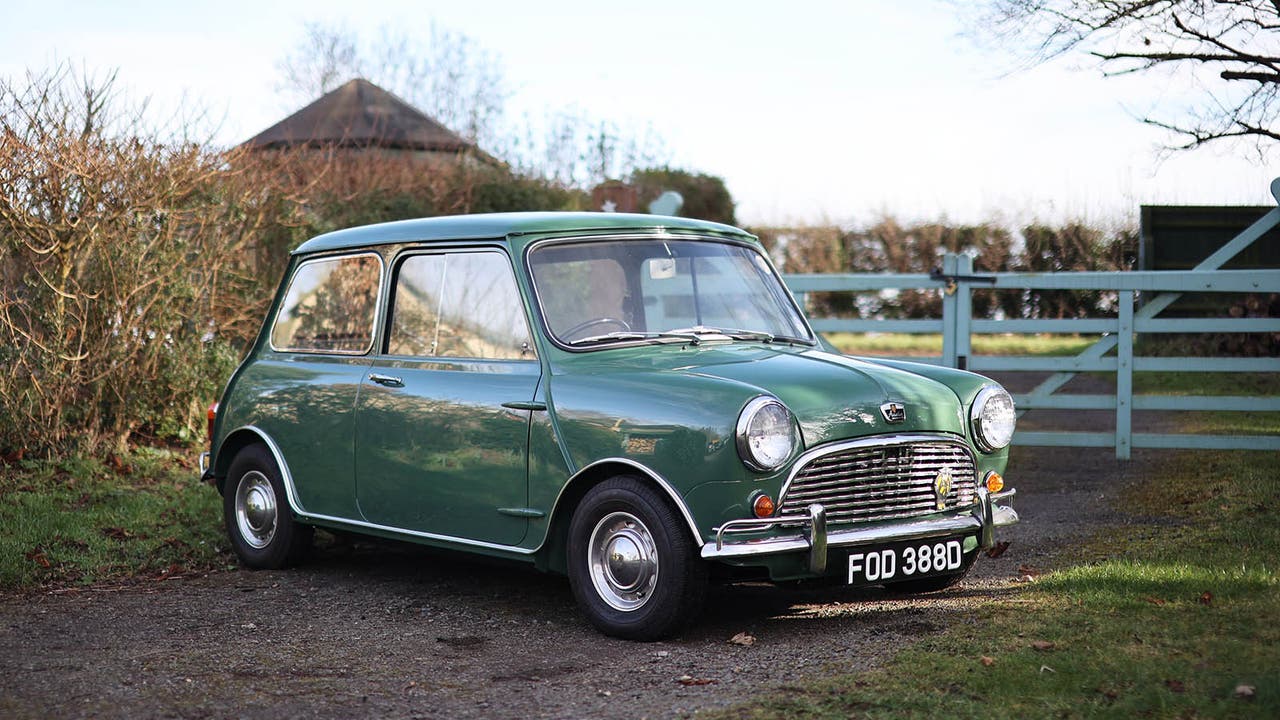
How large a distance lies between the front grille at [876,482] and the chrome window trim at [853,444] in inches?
0.5

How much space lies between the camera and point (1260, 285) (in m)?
9.50

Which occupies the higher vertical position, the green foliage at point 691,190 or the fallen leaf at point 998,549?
the green foliage at point 691,190

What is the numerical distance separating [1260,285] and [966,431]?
16.4ft

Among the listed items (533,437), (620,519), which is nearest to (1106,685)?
(620,519)

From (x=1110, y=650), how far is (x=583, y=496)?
6.84 ft

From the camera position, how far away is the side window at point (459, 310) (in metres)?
5.93

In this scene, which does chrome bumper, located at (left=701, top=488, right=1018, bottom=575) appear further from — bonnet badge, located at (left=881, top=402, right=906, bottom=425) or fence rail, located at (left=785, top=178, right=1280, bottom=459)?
fence rail, located at (left=785, top=178, right=1280, bottom=459)

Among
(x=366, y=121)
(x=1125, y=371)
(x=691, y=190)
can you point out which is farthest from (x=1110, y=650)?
(x=366, y=121)

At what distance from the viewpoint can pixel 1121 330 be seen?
10.1m

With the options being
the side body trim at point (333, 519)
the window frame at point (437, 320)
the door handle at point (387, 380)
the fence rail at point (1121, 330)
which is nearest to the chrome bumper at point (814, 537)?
the side body trim at point (333, 519)

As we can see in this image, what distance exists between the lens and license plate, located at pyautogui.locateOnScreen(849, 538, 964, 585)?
16.8 feet

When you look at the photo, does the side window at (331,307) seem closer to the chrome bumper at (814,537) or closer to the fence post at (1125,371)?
the chrome bumper at (814,537)

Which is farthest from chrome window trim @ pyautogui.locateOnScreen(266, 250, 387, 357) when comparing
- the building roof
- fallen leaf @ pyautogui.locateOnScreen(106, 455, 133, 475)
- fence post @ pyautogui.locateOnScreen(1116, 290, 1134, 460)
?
the building roof

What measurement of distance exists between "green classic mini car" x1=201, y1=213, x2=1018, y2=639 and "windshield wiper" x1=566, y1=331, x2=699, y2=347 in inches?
0.4
